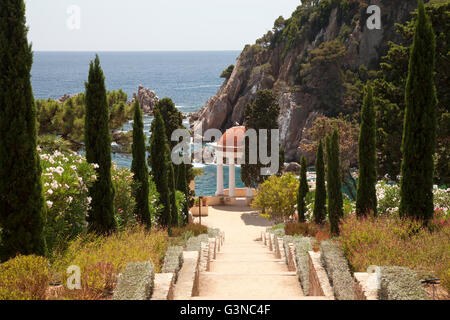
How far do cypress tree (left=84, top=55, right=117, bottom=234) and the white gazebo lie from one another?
2806cm

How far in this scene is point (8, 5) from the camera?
8758mm

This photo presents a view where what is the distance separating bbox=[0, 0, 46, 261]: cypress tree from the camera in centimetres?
866

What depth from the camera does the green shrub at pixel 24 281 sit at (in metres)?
6.25

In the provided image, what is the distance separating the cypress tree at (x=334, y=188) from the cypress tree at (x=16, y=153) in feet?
40.3

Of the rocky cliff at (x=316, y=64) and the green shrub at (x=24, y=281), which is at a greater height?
the rocky cliff at (x=316, y=64)

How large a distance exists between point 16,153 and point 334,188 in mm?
12918

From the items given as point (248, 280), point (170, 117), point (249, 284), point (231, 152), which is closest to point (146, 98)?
point (231, 152)

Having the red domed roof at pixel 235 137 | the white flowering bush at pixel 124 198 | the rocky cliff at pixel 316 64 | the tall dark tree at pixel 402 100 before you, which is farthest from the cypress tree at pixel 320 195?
the rocky cliff at pixel 316 64

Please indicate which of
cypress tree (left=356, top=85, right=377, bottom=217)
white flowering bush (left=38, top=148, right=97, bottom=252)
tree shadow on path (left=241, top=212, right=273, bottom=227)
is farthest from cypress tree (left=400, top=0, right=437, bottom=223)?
tree shadow on path (left=241, top=212, right=273, bottom=227)

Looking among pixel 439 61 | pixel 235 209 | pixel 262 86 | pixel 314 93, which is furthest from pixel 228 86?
pixel 439 61

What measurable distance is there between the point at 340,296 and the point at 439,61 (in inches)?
767

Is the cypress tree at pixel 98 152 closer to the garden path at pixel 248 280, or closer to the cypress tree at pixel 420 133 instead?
the garden path at pixel 248 280

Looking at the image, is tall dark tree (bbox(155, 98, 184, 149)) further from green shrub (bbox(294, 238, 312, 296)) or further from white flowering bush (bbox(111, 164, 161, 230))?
green shrub (bbox(294, 238, 312, 296))
